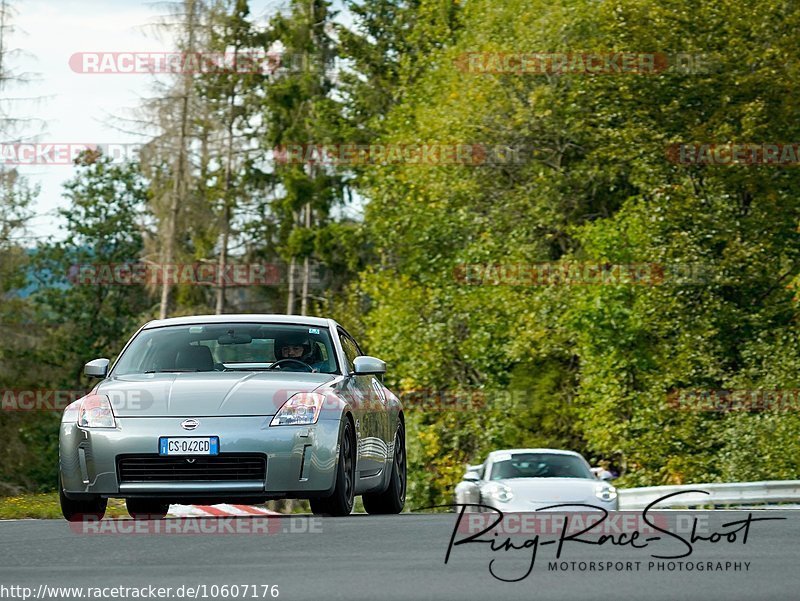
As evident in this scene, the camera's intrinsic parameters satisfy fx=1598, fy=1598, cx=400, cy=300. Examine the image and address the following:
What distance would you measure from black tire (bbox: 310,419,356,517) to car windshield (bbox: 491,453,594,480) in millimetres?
7049

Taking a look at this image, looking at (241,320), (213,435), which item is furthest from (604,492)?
(213,435)

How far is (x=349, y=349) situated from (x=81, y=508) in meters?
3.19

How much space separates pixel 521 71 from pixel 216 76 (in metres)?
18.5

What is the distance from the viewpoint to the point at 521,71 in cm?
4203

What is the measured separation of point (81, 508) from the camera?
12773 millimetres

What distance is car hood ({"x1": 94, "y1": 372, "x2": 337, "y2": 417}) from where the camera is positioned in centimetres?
1204

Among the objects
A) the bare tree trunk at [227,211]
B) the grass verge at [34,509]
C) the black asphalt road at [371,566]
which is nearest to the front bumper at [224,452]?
the black asphalt road at [371,566]

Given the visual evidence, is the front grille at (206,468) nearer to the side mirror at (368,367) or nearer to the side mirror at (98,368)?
the side mirror at (98,368)

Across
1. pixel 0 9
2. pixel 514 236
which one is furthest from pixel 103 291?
pixel 514 236

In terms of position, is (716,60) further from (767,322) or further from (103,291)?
(103,291)
